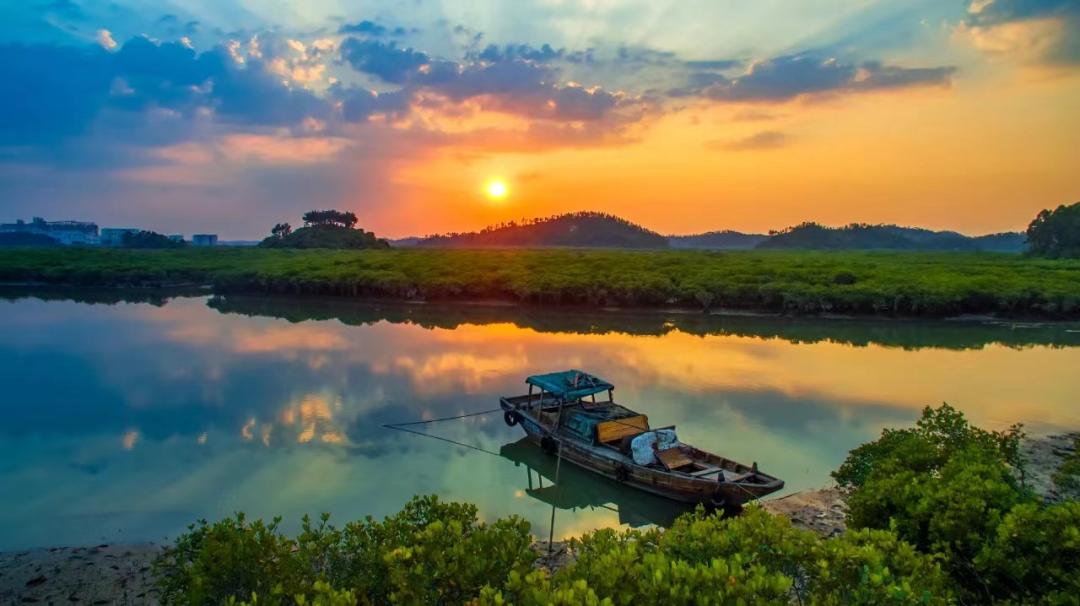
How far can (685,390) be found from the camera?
651 inches

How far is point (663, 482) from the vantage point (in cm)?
966

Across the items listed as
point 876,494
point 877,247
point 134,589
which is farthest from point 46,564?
point 877,247

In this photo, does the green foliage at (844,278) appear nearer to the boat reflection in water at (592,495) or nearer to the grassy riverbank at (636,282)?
the grassy riverbank at (636,282)

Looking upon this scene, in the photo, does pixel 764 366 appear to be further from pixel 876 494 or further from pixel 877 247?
pixel 877 247

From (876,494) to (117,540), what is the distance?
9819 millimetres

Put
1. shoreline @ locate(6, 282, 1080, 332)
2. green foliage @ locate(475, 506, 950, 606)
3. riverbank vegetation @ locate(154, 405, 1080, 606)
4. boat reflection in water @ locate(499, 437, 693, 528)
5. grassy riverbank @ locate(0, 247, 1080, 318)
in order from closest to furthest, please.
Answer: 1. green foliage @ locate(475, 506, 950, 606)
2. riverbank vegetation @ locate(154, 405, 1080, 606)
3. boat reflection in water @ locate(499, 437, 693, 528)
4. shoreline @ locate(6, 282, 1080, 332)
5. grassy riverbank @ locate(0, 247, 1080, 318)

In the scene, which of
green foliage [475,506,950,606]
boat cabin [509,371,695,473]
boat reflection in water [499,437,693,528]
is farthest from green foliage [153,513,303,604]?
boat cabin [509,371,695,473]

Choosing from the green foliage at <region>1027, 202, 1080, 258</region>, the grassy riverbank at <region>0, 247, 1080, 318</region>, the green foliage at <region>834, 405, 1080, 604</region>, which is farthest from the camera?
the green foliage at <region>1027, 202, 1080, 258</region>

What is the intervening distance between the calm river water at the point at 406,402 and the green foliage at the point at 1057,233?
42.0 meters

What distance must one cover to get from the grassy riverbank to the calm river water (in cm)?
234

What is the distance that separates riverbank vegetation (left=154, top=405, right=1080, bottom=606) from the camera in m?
3.49

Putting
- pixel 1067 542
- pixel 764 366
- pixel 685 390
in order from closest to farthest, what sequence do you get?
1. pixel 1067 542
2. pixel 685 390
3. pixel 764 366

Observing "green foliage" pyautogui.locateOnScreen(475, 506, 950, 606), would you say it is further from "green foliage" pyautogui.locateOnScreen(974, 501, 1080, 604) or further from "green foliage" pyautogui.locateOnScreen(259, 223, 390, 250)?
"green foliage" pyautogui.locateOnScreen(259, 223, 390, 250)

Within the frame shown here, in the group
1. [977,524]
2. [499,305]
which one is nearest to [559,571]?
[977,524]
